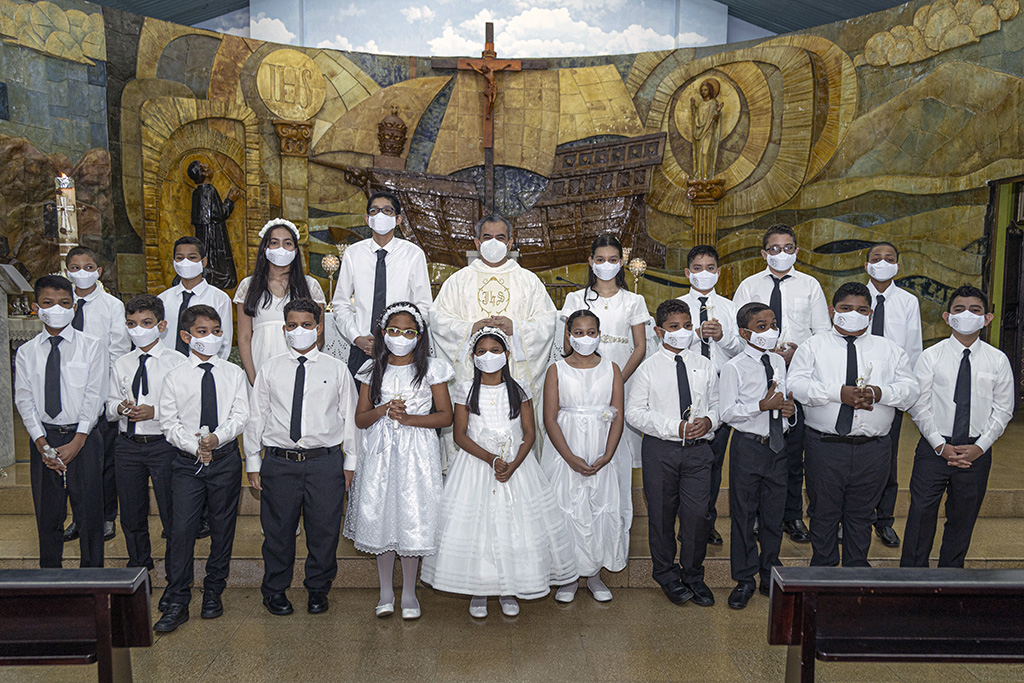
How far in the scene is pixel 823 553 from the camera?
3756 mm

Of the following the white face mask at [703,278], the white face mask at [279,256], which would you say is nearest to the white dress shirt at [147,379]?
the white face mask at [279,256]

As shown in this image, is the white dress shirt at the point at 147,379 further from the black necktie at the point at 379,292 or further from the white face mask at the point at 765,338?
the white face mask at the point at 765,338

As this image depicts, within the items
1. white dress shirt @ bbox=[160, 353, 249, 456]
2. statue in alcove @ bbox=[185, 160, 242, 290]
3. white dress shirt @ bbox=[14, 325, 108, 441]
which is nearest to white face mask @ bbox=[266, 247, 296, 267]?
white dress shirt @ bbox=[160, 353, 249, 456]

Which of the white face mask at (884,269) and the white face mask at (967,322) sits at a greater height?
the white face mask at (884,269)

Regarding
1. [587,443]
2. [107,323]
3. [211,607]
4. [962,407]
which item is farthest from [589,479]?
[107,323]

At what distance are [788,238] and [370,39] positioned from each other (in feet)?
32.4

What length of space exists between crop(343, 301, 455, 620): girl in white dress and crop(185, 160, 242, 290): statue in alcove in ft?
Result: 22.4

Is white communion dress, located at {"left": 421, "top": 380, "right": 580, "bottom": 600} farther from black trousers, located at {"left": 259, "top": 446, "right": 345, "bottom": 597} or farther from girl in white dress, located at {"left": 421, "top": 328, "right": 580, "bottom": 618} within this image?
black trousers, located at {"left": 259, "top": 446, "right": 345, "bottom": 597}

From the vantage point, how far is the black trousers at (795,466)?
4305 mm

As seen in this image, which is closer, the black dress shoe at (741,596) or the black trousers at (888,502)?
the black dress shoe at (741,596)

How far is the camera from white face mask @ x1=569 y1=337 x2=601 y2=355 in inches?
150

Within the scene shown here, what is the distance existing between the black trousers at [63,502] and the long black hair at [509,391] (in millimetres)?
2116

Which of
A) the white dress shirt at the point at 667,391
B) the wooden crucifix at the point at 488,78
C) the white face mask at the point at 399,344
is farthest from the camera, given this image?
the wooden crucifix at the point at 488,78

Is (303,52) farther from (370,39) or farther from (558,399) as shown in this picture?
(558,399)
